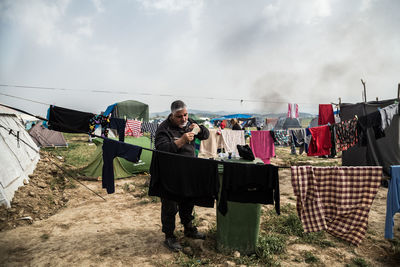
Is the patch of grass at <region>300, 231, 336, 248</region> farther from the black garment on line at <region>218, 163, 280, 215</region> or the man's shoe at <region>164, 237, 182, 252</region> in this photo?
the man's shoe at <region>164, 237, 182, 252</region>

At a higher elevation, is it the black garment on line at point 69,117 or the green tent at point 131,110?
the green tent at point 131,110

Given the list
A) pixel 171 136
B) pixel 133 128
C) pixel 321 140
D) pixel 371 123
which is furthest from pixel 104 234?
pixel 371 123

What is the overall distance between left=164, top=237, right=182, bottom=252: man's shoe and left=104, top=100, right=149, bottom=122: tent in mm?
20439

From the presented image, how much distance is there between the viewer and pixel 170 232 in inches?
138

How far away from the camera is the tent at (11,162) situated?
16.0 feet

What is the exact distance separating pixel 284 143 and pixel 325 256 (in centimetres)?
552

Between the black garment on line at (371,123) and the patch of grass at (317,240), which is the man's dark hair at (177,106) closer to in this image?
the patch of grass at (317,240)

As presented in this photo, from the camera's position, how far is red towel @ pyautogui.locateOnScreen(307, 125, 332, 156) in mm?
6977

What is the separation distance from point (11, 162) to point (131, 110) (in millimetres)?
17910

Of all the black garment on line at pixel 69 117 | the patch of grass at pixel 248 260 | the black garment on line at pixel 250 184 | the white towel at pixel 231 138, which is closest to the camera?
the black garment on line at pixel 250 184

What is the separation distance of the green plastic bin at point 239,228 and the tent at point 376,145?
244 inches

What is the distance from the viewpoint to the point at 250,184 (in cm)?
267

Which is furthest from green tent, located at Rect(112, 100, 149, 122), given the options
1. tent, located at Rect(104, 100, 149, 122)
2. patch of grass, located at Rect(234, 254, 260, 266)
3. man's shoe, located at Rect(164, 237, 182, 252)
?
patch of grass, located at Rect(234, 254, 260, 266)

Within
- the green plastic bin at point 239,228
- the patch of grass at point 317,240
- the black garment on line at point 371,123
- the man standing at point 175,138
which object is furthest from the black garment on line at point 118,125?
the black garment on line at point 371,123
